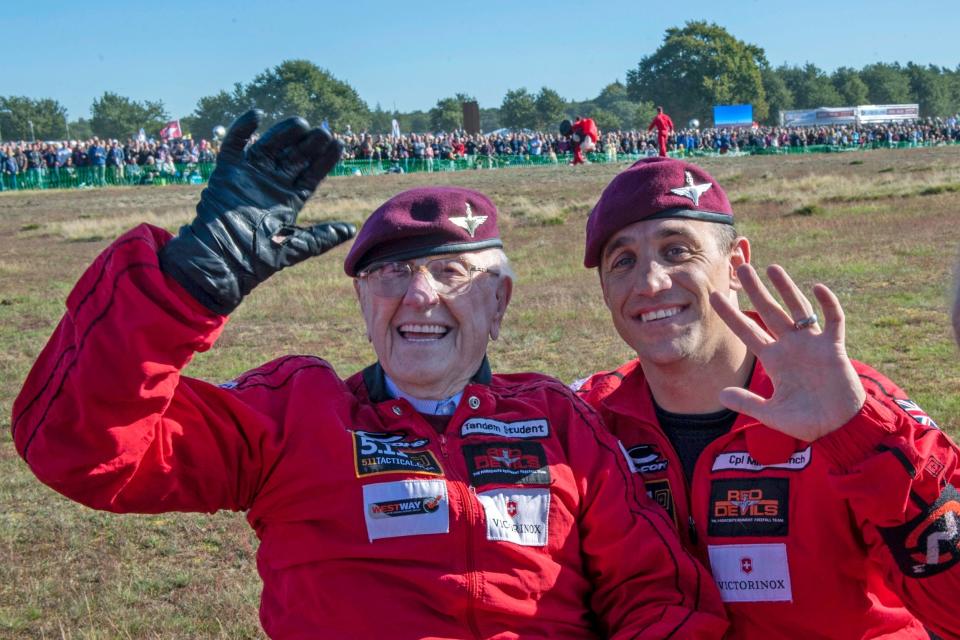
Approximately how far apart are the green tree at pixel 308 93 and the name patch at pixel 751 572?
84905 millimetres

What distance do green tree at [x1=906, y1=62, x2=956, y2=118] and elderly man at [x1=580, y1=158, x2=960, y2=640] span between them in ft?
410

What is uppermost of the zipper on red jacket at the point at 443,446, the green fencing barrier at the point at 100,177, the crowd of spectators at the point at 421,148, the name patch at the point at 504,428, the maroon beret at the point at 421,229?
the crowd of spectators at the point at 421,148

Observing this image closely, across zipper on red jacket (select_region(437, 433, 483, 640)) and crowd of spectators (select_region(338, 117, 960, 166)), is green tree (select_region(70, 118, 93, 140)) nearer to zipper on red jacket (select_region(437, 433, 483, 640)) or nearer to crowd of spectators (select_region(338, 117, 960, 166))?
crowd of spectators (select_region(338, 117, 960, 166))

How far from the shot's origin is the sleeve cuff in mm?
2258

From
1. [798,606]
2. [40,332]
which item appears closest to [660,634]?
[798,606]

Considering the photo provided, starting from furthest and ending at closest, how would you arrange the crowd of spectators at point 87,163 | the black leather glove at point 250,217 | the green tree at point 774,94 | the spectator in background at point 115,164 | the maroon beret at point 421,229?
the green tree at point 774,94 → the spectator in background at point 115,164 → the crowd of spectators at point 87,163 → the maroon beret at point 421,229 → the black leather glove at point 250,217

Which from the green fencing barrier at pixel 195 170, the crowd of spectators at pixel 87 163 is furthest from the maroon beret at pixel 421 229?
the crowd of spectators at pixel 87 163

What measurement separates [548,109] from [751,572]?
98498mm

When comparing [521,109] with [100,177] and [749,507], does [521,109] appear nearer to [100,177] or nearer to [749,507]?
[100,177]

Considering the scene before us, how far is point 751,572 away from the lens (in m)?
2.66

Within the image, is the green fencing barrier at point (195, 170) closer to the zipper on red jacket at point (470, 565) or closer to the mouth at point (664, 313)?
the mouth at point (664, 313)

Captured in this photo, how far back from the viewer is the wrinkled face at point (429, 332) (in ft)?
9.34

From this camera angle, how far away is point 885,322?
8.93m

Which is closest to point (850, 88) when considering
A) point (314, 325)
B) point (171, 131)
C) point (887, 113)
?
point (887, 113)
